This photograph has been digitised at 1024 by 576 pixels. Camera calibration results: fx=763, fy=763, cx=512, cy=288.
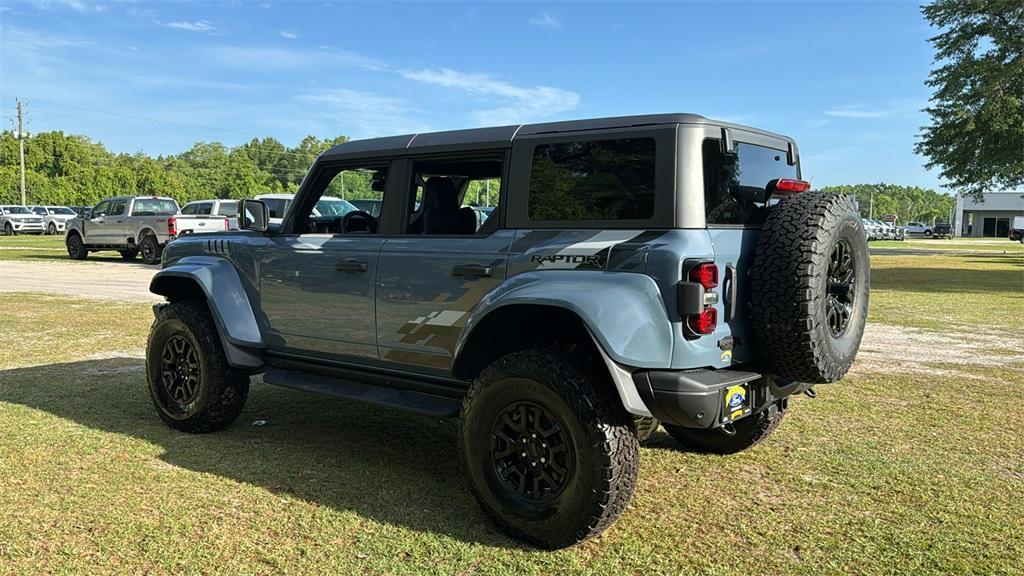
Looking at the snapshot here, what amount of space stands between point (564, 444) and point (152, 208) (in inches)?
833

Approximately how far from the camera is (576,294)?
11.3 feet

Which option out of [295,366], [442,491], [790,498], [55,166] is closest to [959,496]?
[790,498]

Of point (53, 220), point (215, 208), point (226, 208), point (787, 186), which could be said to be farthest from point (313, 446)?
point (53, 220)

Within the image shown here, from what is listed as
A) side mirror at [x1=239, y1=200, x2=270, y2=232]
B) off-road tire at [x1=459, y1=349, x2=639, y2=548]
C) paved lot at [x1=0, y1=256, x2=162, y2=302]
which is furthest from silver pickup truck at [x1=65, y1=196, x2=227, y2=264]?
off-road tire at [x1=459, y1=349, x2=639, y2=548]

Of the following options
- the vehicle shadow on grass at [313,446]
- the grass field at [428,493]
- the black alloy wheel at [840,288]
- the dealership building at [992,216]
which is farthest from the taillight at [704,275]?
the dealership building at [992,216]

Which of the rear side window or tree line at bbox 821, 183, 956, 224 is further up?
tree line at bbox 821, 183, 956, 224

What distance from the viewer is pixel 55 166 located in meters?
73.6

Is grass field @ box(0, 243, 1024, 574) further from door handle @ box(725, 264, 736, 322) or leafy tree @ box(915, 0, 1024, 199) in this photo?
leafy tree @ box(915, 0, 1024, 199)

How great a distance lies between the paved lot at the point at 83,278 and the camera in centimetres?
1372

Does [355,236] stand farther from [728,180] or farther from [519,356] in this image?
[728,180]

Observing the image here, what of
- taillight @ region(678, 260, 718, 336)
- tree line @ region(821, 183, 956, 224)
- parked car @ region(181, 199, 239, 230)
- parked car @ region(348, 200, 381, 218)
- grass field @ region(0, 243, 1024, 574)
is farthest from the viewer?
tree line @ region(821, 183, 956, 224)

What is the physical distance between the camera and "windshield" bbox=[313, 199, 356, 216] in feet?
16.2

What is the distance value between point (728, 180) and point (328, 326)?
8.20ft

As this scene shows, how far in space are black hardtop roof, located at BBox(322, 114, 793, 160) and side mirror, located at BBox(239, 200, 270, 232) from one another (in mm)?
530
